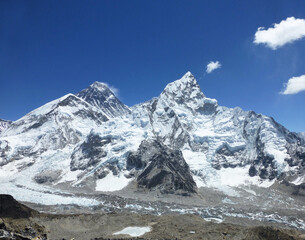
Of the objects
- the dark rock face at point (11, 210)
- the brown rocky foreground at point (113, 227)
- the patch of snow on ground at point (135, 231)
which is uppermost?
the dark rock face at point (11, 210)

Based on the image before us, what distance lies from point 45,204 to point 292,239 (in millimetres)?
146446

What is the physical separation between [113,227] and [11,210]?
38.9 meters

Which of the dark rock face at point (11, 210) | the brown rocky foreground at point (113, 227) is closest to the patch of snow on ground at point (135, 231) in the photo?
the brown rocky foreground at point (113, 227)

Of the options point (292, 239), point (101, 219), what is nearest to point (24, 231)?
point (101, 219)

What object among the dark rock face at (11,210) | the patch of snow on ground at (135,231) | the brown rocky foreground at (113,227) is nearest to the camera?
the brown rocky foreground at (113,227)

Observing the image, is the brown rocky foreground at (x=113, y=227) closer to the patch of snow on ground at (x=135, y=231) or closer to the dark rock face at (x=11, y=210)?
the dark rock face at (x=11, y=210)

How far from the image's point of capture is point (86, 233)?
98.2 meters

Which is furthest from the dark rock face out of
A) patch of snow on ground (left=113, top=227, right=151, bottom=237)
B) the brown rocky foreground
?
patch of snow on ground (left=113, top=227, right=151, bottom=237)

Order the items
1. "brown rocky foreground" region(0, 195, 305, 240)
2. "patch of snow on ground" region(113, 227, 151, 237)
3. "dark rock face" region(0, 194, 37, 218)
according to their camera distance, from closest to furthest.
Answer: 1. "brown rocky foreground" region(0, 195, 305, 240)
2. "patch of snow on ground" region(113, 227, 151, 237)
3. "dark rock face" region(0, 194, 37, 218)

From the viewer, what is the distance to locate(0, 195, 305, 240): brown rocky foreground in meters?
86.3

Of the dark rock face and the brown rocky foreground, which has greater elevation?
the dark rock face

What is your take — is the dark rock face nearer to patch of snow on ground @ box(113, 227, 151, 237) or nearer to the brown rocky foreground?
the brown rocky foreground

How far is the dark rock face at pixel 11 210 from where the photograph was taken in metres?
105

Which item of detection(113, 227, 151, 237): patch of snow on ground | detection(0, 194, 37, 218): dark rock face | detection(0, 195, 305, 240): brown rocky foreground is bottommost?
detection(113, 227, 151, 237): patch of snow on ground
